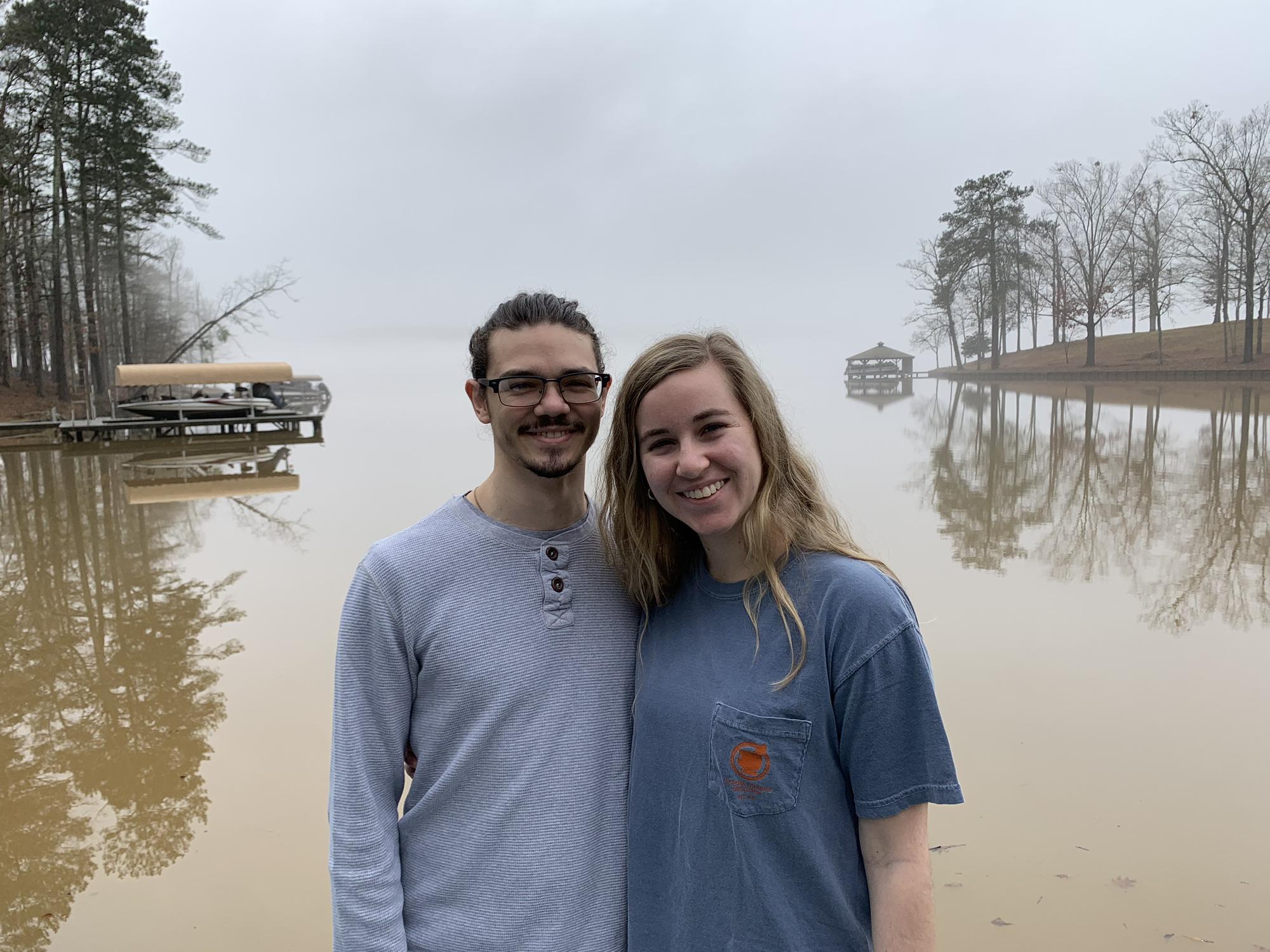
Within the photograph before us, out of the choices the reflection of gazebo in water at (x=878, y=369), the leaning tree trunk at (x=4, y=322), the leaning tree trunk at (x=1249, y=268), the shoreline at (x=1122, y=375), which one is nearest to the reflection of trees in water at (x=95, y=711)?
the leaning tree trunk at (x=4, y=322)

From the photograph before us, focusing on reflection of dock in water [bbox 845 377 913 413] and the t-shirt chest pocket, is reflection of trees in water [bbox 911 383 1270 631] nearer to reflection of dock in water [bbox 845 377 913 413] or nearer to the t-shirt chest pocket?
the t-shirt chest pocket

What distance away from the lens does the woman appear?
155 cm

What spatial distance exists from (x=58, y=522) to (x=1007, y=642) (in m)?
12.3

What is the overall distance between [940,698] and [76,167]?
126ft

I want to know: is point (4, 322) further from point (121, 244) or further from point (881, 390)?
point (881, 390)

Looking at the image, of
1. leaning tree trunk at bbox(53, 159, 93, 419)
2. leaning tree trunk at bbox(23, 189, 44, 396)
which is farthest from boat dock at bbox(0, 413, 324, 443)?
leaning tree trunk at bbox(23, 189, 44, 396)

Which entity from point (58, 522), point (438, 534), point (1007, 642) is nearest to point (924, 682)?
point (438, 534)

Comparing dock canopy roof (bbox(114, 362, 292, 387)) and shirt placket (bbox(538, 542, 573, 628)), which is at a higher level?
dock canopy roof (bbox(114, 362, 292, 387))

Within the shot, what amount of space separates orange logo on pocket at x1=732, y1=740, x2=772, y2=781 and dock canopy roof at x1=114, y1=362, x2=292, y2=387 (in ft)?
87.1

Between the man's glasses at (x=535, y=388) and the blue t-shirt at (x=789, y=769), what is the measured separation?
0.65 m

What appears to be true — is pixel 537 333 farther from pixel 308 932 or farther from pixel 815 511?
pixel 308 932

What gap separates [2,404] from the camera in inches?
1184

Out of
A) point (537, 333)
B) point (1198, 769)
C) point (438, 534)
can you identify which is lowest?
point (1198, 769)

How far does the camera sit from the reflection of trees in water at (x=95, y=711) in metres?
3.82
